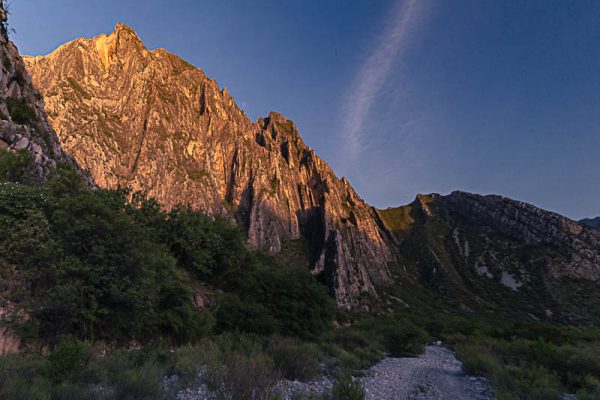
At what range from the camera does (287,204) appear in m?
140

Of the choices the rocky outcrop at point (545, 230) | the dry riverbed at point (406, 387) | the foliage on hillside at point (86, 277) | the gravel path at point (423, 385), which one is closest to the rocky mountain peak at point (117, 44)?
the foliage on hillside at point (86, 277)

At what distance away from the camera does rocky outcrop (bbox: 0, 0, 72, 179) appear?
2603 centimetres

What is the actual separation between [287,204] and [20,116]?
11204 cm

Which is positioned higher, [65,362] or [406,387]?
[65,362]

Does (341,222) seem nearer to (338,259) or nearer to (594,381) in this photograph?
(338,259)

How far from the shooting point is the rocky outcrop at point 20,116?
26031mm

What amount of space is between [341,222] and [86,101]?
112 m

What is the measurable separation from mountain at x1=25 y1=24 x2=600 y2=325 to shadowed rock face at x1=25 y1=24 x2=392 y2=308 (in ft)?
1.76

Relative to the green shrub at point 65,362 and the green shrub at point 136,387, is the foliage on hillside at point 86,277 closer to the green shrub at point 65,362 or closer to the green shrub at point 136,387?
the green shrub at point 65,362

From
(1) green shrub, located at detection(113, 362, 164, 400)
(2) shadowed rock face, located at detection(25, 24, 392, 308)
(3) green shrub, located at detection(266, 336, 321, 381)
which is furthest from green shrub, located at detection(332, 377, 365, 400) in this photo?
(2) shadowed rock face, located at detection(25, 24, 392, 308)

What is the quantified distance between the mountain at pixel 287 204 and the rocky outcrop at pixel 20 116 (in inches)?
1808

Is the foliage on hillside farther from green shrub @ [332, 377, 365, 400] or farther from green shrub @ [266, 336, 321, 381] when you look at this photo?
green shrub @ [332, 377, 365, 400]

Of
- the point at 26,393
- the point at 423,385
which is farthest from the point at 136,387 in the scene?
the point at 423,385

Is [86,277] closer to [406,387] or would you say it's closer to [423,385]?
[406,387]
